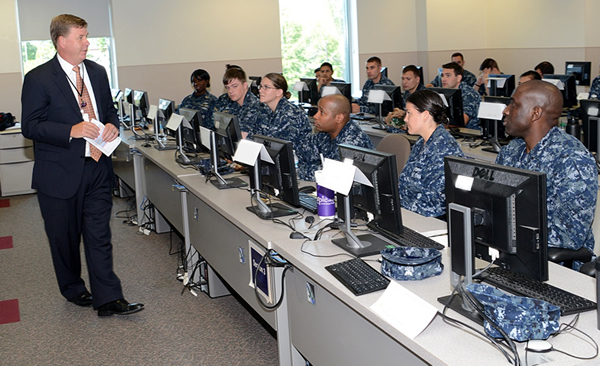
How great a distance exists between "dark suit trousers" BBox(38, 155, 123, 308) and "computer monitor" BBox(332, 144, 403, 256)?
1554 mm

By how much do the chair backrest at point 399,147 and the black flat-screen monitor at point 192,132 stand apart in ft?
4.70

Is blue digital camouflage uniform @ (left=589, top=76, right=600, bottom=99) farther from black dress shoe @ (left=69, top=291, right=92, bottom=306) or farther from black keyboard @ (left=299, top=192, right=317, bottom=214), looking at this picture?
black dress shoe @ (left=69, top=291, right=92, bottom=306)

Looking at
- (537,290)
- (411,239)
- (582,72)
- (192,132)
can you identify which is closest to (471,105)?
(582,72)

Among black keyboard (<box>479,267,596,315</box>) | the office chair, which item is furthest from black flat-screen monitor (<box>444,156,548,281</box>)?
the office chair

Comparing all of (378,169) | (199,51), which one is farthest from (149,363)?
(199,51)

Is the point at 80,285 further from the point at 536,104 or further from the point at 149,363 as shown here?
the point at 536,104

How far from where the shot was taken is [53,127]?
3.23m

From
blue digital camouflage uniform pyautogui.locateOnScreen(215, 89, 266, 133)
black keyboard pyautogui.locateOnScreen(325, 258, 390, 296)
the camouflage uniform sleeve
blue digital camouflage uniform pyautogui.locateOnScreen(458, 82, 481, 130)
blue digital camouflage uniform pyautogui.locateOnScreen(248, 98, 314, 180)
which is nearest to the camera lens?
black keyboard pyautogui.locateOnScreen(325, 258, 390, 296)

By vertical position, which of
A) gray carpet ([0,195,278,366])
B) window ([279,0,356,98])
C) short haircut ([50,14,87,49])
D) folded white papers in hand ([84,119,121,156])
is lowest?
gray carpet ([0,195,278,366])

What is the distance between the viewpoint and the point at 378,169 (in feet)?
7.50

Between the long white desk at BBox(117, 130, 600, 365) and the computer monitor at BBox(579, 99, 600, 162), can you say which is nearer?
the long white desk at BBox(117, 130, 600, 365)

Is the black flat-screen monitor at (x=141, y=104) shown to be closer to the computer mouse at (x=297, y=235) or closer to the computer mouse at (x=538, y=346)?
the computer mouse at (x=297, y=235)

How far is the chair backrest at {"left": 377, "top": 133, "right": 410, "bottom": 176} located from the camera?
3.67m

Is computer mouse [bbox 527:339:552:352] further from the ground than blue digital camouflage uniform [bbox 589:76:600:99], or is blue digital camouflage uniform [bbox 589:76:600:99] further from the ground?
blue digital camouflage uniform [bbox 589:76:600:99]
